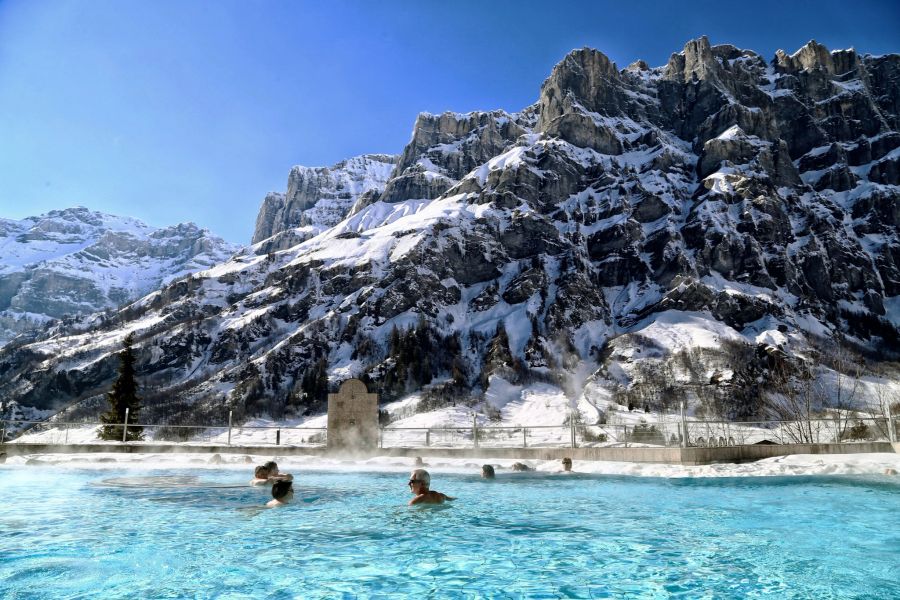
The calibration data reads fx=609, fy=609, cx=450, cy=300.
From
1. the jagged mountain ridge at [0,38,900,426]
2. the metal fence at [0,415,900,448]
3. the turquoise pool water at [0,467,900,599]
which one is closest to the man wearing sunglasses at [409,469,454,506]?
the turquoise pool water at [0,467,900,599]

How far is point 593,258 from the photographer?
13538 cm

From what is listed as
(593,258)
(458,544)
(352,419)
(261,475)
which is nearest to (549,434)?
(352,419)

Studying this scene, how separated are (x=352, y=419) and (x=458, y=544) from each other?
18.3m

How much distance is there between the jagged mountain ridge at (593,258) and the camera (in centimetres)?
10862

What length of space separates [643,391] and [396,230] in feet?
250

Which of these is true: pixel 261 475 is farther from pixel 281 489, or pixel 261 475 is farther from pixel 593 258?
pixel 593 258

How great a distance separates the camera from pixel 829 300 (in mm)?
118000

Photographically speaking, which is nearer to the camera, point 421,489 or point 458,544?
point 458,544

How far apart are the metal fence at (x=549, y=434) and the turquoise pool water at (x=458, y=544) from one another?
309 inches

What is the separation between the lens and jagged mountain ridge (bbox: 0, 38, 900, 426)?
10862 centimetres

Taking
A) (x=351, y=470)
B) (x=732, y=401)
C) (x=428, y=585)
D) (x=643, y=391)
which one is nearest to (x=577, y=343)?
(x=643, y=391)

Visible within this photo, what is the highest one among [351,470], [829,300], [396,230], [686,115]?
[686,115]

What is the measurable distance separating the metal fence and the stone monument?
0.89m

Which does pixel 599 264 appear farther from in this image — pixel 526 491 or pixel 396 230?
pixel 526 491
